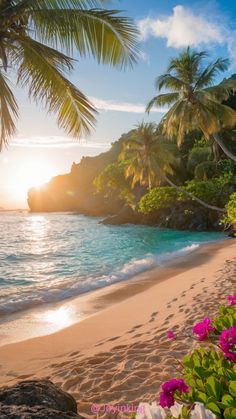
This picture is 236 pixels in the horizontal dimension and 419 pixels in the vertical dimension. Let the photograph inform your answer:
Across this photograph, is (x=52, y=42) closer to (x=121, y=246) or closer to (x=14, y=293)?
(x=14, y=293)

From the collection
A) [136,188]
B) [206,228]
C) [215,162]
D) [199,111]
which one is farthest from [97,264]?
[136,188]

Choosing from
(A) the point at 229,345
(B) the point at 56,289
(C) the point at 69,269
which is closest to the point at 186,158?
(C) the point at 69,269

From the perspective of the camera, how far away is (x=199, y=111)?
21.3 m

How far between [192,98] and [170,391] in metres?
21.5

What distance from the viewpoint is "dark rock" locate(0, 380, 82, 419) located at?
6.93 ft

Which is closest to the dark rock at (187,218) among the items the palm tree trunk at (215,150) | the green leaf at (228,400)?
the palm tree trunk at (215,150)

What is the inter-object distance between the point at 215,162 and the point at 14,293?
30963mm

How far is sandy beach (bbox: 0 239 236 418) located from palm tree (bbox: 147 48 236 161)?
13.4 m

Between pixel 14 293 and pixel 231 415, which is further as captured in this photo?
pixel 14 293

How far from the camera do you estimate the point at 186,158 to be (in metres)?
43.5

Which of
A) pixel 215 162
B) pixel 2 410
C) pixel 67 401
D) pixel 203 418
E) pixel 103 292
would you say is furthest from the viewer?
pixel 215 162

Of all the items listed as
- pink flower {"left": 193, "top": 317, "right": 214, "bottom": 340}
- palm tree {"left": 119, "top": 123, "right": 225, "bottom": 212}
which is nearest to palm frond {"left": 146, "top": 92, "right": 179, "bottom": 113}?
palm tree {"left": 119, "top": 123, "right": 225, "bottom": 212}

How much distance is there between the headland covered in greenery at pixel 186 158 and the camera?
71.7 ft

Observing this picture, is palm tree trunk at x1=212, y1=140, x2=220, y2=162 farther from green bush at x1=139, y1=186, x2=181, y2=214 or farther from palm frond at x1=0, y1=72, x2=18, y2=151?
palm frond at x1=0, y1=72, x2=18, y2=151
